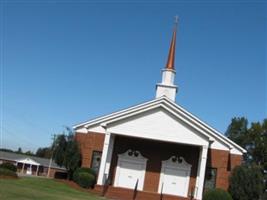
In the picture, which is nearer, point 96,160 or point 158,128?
point 158,128

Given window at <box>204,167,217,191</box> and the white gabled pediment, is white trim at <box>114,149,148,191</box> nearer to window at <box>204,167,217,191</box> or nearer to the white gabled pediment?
the white gabled pediment

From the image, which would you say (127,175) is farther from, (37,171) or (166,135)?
(37,171)

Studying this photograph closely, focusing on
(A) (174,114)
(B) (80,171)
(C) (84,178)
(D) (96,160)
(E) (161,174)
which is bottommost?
(C) (84,178)

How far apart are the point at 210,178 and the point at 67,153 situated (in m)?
10.5

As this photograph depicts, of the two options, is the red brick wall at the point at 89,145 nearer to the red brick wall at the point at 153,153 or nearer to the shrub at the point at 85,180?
the red brick wall at the point at 153,153

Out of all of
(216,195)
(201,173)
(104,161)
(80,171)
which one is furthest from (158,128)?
(216,195)

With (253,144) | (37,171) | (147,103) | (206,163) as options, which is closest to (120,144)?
(147,103)

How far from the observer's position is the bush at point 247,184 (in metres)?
→ 30.6

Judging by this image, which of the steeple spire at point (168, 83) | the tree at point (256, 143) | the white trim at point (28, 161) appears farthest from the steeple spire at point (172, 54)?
the white trim at point (28, 161)

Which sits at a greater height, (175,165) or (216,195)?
(175,165)

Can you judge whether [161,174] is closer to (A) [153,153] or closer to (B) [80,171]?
(A) [153,153]

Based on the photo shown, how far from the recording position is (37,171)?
9212cm

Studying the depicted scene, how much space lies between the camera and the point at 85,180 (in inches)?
1189

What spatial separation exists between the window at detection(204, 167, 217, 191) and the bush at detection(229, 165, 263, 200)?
183 centimetres
